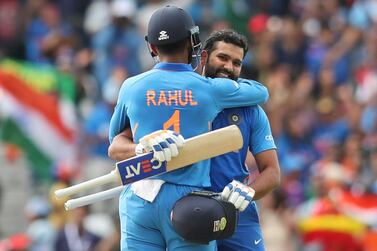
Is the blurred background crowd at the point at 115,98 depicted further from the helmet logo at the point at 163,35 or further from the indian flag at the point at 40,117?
the helmet logo at the point at 163,35

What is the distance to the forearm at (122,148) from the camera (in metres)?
7.71

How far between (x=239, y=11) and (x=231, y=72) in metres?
11.3

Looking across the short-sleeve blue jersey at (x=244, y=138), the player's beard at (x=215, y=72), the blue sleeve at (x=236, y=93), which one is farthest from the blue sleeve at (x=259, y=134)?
the player's beard at (x=215, y=72)

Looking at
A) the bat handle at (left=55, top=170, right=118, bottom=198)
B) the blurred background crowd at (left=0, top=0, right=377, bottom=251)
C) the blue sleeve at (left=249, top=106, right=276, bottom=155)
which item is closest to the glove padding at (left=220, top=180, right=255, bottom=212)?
the blue sleeve at (left=249, top=106, right=276, bottom=155)

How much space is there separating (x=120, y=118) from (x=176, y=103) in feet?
1.46

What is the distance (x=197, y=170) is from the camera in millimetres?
7707

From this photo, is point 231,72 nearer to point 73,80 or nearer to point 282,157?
point 282,157

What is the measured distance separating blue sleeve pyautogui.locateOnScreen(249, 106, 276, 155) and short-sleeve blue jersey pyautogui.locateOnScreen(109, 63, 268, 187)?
0.40 metres

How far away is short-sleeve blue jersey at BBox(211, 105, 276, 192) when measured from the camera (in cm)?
808

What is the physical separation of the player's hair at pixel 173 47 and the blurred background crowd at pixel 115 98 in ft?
Result: 22.4

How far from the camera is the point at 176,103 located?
24.9ft

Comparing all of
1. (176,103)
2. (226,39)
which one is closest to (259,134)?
(226,39)

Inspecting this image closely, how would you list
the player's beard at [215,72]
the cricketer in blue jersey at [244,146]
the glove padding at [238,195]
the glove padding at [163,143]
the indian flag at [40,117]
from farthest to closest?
1. the indian flag at [40,117]
2. the player's beard at [215,72]
3. the cricketer in blue jersey at [244,146]
4. the glove padding at [238,195]
5. the glove padding at [163,143]

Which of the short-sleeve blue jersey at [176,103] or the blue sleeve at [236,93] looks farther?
the blue sleeve at [236,93]
